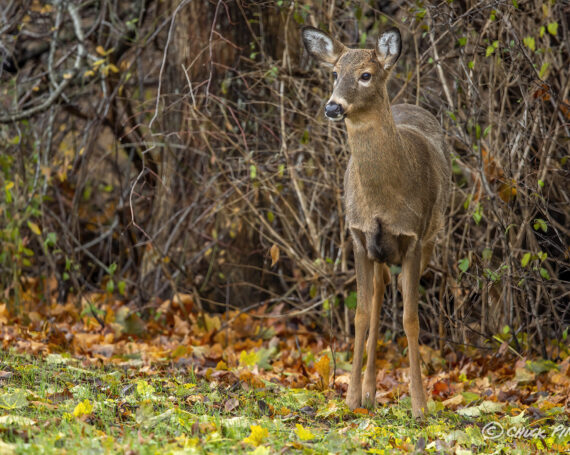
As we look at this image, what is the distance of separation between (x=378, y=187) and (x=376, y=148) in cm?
23

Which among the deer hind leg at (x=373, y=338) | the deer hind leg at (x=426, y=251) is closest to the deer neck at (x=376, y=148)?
the deer hind leg at (x=373, y=338)

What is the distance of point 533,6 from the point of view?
22.7 feet

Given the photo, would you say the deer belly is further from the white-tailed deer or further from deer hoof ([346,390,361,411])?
deer hoof ([346,390,361,411])

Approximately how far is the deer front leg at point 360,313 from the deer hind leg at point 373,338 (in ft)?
0.43

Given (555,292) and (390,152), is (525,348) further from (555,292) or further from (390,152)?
(390,152)

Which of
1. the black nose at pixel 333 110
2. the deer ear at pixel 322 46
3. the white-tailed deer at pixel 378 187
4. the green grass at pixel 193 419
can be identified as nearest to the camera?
the green grass at pixel 193 419

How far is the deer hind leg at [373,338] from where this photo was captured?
5.55 metres

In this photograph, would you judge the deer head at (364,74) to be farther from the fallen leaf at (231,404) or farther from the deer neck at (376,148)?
the fallen leaf at (231,404)

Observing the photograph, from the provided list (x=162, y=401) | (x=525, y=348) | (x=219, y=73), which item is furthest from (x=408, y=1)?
(x=162, y=401)

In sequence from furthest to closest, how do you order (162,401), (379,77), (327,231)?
(327,231) < (379,77) < (162,401)

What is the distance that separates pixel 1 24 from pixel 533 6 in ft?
17.1

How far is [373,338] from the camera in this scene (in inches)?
227

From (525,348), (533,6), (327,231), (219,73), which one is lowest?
(525,348)

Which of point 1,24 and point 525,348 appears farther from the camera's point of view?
point 1,24
